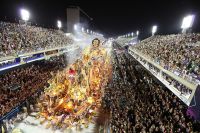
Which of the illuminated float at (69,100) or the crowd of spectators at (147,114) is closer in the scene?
the crowd of spectators at (147,114)

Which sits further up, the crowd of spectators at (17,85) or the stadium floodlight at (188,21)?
the stadium floodlight at (188,21)

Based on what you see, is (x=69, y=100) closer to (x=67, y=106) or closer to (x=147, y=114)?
(x=67, y=106)

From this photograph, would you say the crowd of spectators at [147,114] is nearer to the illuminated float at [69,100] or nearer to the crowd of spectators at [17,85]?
the illuminated float at [69,100]

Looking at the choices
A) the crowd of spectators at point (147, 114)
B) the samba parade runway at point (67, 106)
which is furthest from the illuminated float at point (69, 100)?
the crowd of spectators at point (147, 114)

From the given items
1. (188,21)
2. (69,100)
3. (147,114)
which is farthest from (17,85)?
(188,21)

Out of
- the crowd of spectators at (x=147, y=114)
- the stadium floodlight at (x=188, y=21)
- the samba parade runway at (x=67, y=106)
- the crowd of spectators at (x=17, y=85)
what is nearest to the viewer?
the crowd of spectators at (x=147, y=114)

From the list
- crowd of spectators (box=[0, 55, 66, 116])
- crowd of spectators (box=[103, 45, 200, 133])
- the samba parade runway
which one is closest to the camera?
crowd of spectators (box=[103, 45, 200, 133])

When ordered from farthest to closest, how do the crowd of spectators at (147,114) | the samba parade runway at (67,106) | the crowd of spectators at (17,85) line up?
the crowd of spectators at (17,85), the samba parade runway at (67,106), the crowd of spectators at (147,114)

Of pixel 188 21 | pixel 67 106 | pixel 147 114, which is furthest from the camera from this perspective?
pixel 188 21

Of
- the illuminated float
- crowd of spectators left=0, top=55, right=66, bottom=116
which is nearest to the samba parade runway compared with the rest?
the illuminated float

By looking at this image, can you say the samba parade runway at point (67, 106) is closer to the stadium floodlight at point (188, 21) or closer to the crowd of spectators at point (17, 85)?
the crowd of spectators at point (17, 85)

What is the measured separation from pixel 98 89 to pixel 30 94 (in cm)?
709

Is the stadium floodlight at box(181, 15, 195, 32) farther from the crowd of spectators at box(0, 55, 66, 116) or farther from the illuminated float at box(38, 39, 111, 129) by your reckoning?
the illuminated float at box(38, 39, 111, 129)

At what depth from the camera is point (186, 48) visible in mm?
29984
